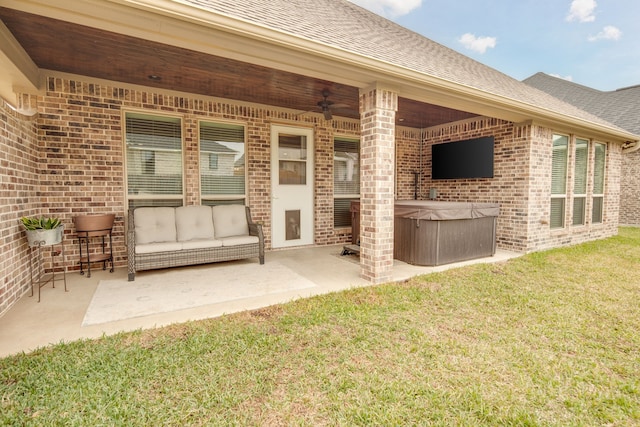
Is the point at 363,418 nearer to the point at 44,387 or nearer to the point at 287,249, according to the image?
the point at 44,387

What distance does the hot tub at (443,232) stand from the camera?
15.8ft

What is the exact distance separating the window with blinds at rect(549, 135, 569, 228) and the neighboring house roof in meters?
6.98

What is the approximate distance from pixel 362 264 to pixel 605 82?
3712 centimetres

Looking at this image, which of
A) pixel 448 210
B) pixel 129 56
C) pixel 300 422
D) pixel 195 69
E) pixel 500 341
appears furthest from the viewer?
pixel 448 210

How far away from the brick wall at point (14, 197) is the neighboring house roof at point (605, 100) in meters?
16.0

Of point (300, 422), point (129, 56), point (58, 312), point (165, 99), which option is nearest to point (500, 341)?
point (300, 422)

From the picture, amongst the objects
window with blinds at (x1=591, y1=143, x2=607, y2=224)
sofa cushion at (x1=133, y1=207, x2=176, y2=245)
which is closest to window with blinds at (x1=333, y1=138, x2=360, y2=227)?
sofa cushion at (x1=133, y1=207, x2=176, y2=245)

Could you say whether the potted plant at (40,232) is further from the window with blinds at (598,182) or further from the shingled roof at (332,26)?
the window with blinds at (598,182)

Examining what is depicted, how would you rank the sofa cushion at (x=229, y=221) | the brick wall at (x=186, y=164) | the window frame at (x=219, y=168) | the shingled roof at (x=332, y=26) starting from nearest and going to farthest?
the shingled roof at (x=332, y=26) < the brick wall at (x=186, y=164) < the sofa cushion at (x=229, y=221) < the window frame at (x=219, y=168)

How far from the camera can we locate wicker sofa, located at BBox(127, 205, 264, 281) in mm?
4121

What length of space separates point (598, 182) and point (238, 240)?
875 centimetres

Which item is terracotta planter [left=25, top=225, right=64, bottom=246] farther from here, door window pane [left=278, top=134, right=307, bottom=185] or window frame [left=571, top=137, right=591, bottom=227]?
window frame [left=571, top=137, right=591, bottom=227]

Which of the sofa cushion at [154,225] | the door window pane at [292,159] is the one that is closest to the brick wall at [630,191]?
the door window pane at [292,159]

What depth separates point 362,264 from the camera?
13.7ft
